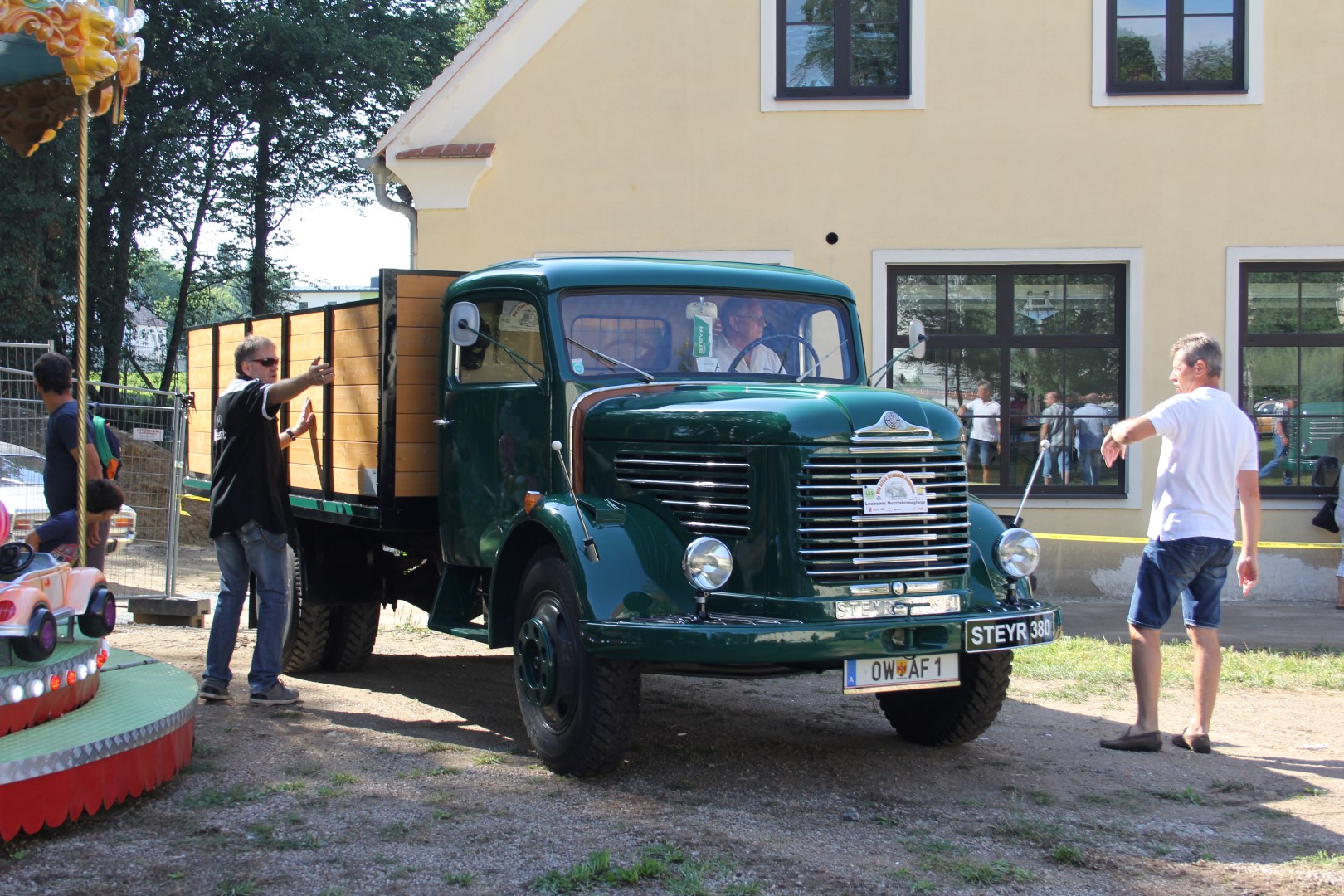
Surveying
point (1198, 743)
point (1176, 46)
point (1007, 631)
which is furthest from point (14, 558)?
point (1176, 46)

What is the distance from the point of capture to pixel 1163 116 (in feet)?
39.5

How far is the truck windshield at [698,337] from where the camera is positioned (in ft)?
20.3

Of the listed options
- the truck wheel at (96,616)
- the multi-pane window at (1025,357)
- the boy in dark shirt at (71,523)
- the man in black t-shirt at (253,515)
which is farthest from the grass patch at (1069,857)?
the multi-pane window at (1025,357)

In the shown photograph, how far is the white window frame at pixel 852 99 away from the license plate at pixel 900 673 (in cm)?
773

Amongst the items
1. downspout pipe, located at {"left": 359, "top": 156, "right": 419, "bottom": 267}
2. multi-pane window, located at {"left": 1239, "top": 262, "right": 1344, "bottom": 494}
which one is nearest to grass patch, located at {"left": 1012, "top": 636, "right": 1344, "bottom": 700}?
multi-pane window, located at {"left": 1239, "top": 262, "right": 1344, "bottom": 494}

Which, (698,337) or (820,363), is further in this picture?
(820,363)

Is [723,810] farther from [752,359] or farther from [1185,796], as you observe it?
[752,359]

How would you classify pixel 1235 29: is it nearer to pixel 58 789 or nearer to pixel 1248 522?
pixel 1248 522

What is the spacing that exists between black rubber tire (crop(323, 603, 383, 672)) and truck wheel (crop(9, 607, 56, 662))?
2.90 m

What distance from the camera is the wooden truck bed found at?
6.89m

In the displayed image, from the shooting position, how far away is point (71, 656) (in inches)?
208

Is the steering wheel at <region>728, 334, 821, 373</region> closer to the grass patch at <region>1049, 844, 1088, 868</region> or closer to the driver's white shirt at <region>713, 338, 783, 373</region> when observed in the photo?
the driver's white shirt at <region>713, 338, 783, 373</region>

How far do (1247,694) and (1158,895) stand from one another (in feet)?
13.3

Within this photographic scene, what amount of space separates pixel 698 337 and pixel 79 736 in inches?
122
